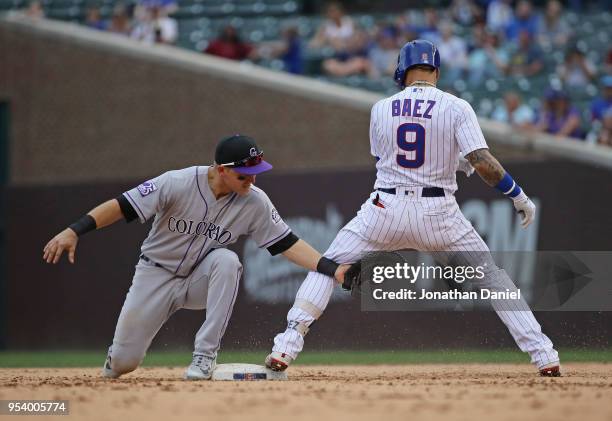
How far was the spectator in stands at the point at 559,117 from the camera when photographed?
39.0ft

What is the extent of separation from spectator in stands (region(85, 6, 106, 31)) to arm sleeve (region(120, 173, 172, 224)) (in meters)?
9.75

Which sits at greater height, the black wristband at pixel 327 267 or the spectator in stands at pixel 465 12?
the spectator in stands at pixel 465 12

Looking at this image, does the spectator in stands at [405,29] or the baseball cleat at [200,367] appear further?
the spectator in stands at [405,29]

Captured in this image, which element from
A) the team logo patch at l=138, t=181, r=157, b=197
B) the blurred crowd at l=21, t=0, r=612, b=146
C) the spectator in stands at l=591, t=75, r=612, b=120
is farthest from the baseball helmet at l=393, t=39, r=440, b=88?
the spectator in stands at l=591, t=75, r=612, b=120

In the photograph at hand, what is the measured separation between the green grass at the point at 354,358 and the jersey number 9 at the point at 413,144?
2797mm

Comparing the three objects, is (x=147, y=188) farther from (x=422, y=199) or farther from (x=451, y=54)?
(x=451, y=54)

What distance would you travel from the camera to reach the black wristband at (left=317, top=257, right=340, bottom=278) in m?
6.45

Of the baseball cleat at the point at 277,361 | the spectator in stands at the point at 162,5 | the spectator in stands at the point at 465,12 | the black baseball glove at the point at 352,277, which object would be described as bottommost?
the baseball cleat at the point at 277,361

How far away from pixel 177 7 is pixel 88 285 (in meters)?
5.89

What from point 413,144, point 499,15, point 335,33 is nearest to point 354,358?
point 413,144

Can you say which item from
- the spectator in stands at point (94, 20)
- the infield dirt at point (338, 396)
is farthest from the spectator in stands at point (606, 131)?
the spectator in stands at point (94, 20)

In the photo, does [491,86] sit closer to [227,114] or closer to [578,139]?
[578,139]

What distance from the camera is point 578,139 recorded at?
1177cm

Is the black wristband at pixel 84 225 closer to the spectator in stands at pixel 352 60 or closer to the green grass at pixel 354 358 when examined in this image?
the green grass at pixel 354 358
